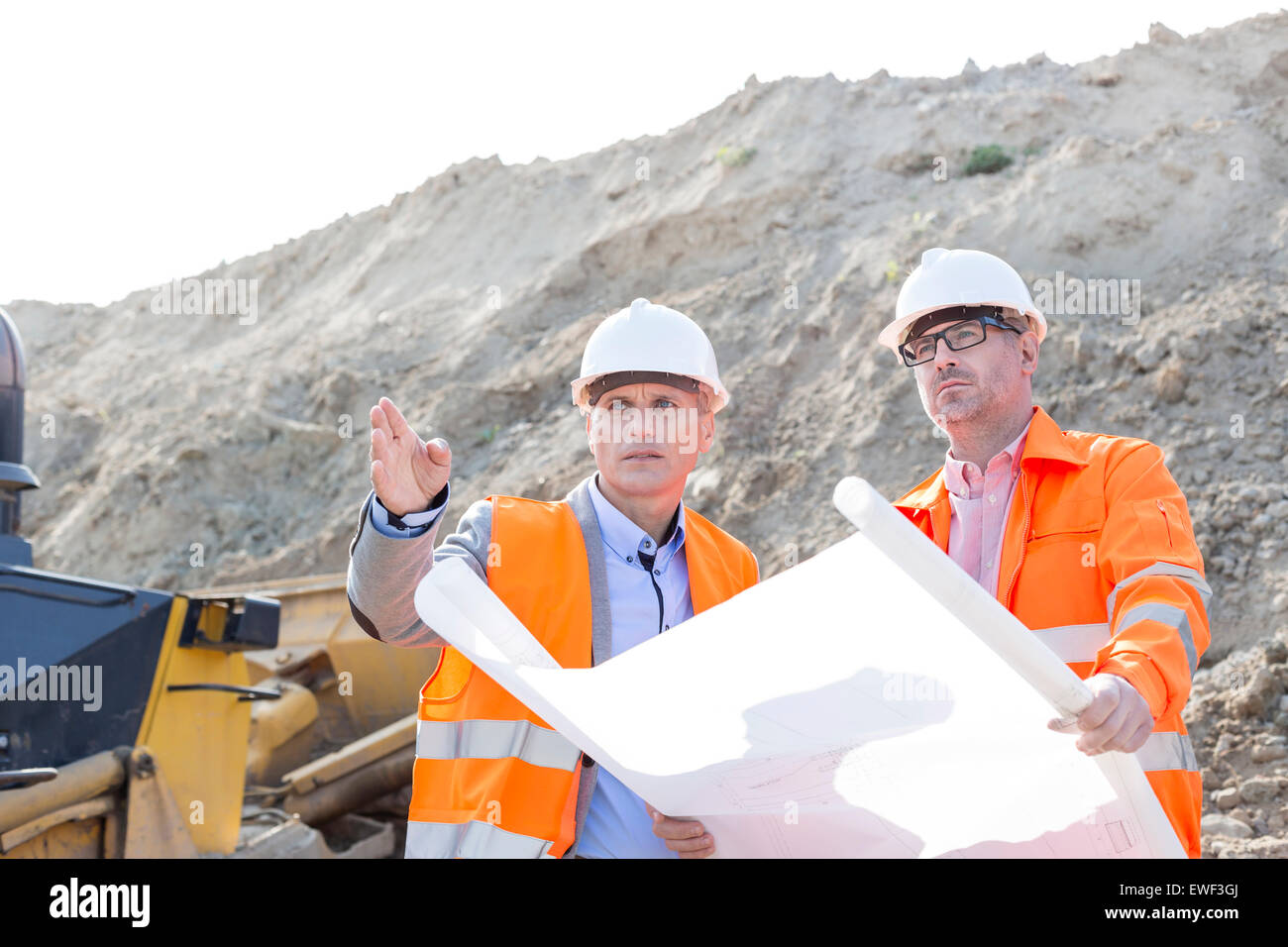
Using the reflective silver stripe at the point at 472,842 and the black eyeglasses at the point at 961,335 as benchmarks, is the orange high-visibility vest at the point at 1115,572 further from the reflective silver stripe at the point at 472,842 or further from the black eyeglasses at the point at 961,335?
the reflective silver stripe at the point at 472,842

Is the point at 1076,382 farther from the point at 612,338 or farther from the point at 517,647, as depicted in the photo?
the point at 517,647

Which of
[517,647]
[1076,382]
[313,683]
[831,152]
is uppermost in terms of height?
[831,152]

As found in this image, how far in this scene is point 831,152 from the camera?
15188mm

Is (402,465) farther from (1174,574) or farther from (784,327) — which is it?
(784,327)

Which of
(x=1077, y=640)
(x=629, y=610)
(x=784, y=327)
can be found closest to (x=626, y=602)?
(x=629, y=610)

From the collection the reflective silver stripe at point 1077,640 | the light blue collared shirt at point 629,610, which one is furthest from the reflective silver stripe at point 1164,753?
the light blue collared shirt at point 629,610

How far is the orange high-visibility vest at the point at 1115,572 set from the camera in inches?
80.5

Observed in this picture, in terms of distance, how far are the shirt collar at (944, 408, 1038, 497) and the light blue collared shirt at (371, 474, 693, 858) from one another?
701 mm

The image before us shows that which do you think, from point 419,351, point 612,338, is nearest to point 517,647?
point 612,338

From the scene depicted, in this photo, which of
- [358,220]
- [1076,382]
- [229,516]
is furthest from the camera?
[358,220]

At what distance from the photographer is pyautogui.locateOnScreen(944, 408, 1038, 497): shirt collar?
2828 millimetres

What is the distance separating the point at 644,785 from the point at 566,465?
9818 mm

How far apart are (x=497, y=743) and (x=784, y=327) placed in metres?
10.3
